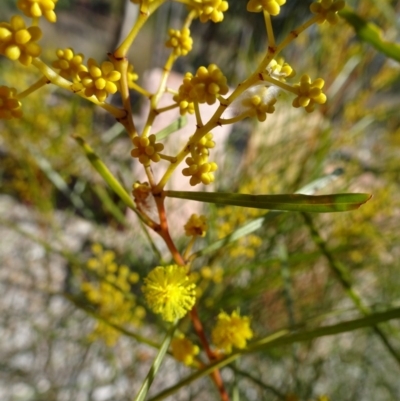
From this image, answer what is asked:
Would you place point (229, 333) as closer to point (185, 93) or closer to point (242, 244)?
point (185, 93)

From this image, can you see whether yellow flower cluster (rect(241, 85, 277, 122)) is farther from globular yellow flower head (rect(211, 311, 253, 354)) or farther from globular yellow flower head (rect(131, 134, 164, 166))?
globular yellow flower head (rect(211, 311, 253, 354))

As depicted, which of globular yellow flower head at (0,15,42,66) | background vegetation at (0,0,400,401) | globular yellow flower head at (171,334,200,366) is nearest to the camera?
globular yellow flower head at (0,15,42,66)

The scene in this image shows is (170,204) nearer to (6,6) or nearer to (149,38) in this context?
(149,38)

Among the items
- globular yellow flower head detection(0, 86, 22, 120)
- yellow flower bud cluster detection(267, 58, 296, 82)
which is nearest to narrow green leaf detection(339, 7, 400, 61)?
yellow flower bud cluster detection(267, 58, 296, 82)

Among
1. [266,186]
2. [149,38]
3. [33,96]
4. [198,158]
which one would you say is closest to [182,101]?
[198,158]

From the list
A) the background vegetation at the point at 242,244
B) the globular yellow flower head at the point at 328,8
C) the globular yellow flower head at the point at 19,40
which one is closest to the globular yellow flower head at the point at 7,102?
the globular yellow flower head at the point at 19,40

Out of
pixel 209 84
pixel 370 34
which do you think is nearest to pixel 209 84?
pixel 209 84
